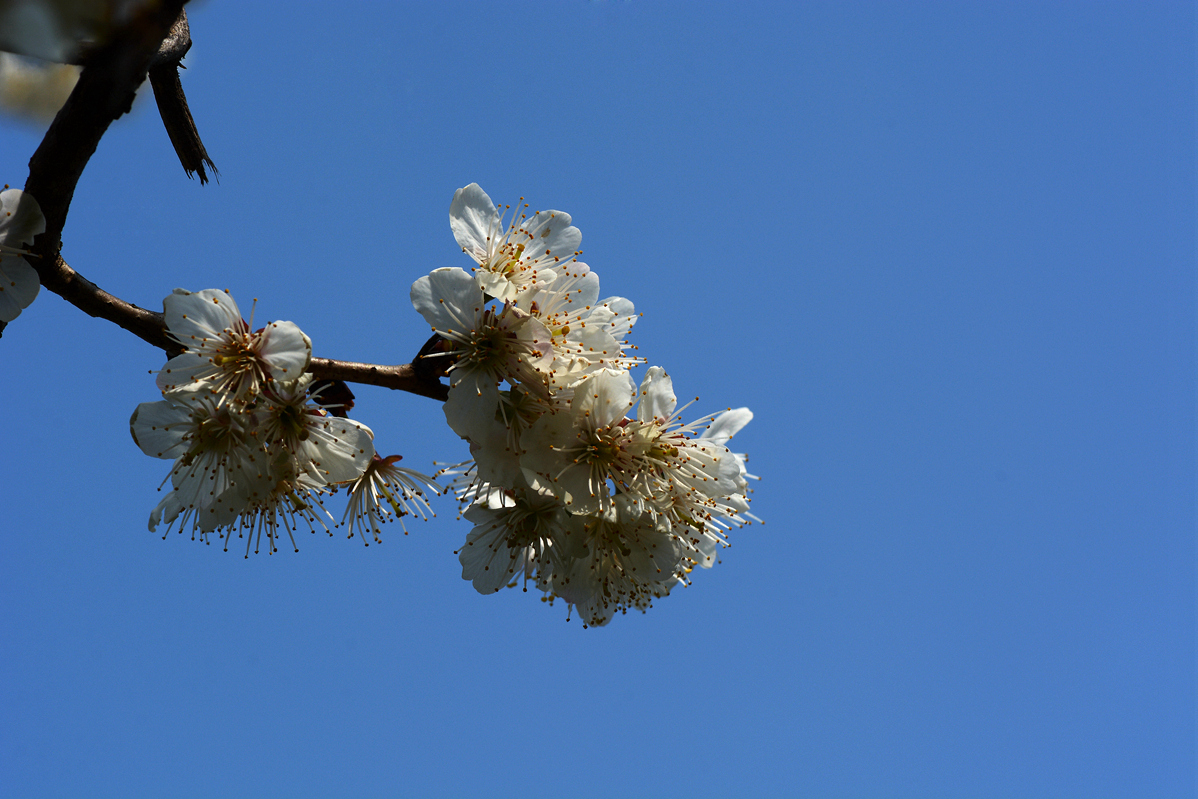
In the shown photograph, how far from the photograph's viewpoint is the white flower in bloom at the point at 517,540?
9.53 feet

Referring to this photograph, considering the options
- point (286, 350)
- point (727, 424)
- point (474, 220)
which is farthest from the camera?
point (727, 424)

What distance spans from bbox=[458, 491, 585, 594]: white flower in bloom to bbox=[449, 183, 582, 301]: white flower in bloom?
0.81 metres

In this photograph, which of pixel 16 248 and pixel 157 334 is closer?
pixel 16 248

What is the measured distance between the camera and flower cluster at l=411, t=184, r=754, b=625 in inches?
105

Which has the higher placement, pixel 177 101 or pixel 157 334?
pixel 177 101

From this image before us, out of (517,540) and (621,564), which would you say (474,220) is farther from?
(621,564)

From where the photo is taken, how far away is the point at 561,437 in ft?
8.83

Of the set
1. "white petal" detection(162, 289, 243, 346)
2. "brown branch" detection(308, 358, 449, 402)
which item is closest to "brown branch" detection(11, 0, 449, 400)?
"brown branch" detection(308, 358, 449, 402)

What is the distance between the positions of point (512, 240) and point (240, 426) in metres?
1.15

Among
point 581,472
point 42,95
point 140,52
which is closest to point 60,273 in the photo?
point 42,95

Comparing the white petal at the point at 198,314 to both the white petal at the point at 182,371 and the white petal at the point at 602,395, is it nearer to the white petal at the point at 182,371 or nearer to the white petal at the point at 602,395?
the white petal at the point at 182,371

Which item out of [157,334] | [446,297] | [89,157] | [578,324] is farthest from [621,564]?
[89,157]

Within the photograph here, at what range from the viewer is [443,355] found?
2.69 meters

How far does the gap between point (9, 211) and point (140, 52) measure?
78 cm
